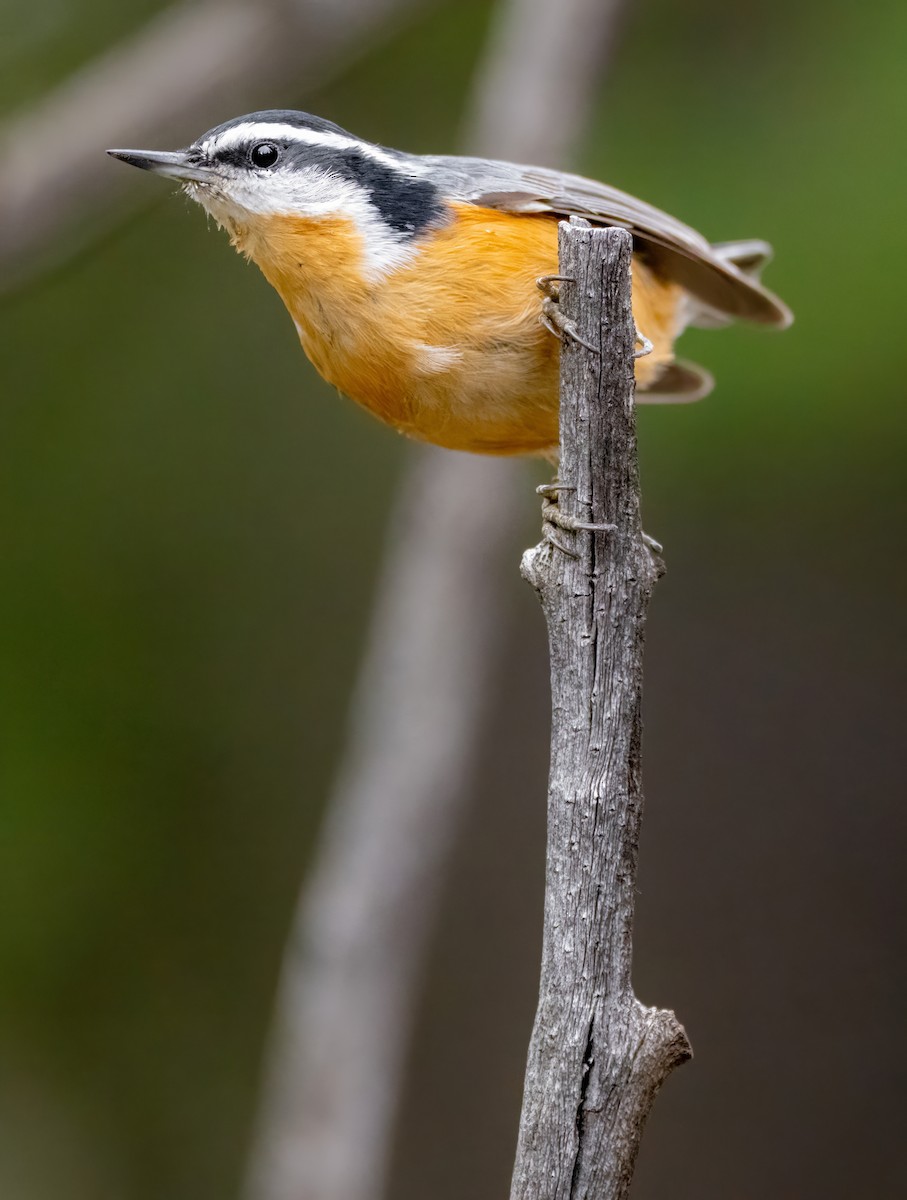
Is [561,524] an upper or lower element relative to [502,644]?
lower

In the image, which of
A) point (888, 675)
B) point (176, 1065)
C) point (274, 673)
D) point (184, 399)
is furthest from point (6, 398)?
→ point (888, 675)

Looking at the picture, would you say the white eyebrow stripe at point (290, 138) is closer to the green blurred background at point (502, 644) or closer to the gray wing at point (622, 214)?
the gray wing at point (622, 214)

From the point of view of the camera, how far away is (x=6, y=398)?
508 centimetres

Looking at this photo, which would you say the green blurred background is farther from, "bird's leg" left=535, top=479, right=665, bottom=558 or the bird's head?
"bird's leg" left=535, top=479, right=665, bottom=558

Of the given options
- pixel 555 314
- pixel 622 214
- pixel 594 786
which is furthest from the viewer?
pixel 622 214

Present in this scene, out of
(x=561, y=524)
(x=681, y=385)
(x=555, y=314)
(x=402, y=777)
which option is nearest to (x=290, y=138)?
(x=555, y=314)

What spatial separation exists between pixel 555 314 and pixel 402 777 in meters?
3.21

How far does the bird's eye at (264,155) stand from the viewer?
253 centimetres

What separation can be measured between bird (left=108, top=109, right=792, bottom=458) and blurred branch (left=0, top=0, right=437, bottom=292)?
6.96 ft

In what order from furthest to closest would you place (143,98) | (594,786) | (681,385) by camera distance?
(143,98)
(681,385)
(594,786)

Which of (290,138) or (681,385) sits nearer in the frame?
(290,138)

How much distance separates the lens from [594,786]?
212cm

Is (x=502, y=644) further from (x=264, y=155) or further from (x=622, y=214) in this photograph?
(x=264, y=155)

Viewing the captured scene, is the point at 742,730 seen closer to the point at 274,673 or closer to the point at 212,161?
the point at 274,673
